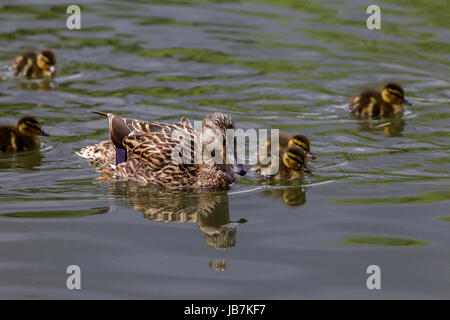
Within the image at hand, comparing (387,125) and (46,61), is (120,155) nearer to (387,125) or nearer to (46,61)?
(387,125)

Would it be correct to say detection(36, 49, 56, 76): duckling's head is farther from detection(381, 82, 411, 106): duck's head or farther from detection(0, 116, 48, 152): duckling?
detection(381, 82, 411, 106): duck's head

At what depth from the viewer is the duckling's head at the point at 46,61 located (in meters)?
8.84

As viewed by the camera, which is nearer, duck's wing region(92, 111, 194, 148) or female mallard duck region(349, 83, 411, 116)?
duck's wing region(92, 111, 194, 148)

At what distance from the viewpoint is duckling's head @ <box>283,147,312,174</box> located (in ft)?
20.5

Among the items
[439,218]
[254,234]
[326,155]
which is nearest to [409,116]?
[326,155]

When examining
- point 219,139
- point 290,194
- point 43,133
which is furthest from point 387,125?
point 43,133

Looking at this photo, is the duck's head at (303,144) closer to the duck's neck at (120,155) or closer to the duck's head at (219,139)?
the duck's head at (219,139)

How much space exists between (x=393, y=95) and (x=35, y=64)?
366cm

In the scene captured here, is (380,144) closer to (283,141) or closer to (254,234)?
(283,141)

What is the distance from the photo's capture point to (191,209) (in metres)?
5.75

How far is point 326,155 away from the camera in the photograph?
6805mm

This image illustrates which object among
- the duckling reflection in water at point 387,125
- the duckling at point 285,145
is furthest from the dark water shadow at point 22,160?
the duckling reflection in water at point 387,125

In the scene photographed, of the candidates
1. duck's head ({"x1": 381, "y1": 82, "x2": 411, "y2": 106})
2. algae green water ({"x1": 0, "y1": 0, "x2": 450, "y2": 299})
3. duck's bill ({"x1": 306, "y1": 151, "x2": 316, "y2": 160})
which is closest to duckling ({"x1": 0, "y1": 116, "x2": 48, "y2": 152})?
algae green water ({"x1": 0, "y1": 0, "x2": 450, "y2": 299})

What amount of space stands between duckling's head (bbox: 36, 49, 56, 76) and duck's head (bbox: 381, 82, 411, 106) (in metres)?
3.39
